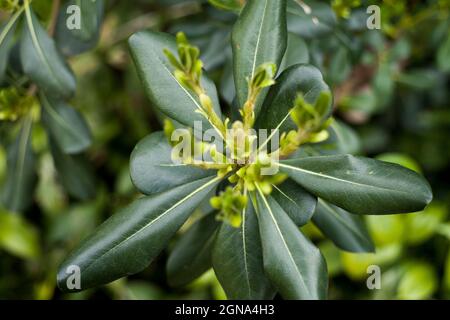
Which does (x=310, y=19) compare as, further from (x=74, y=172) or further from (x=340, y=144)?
(x=74, y=172)

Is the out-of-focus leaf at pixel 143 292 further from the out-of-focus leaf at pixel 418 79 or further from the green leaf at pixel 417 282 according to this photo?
the out-of-focus leaf at pixel 418 79

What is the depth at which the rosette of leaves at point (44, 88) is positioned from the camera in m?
1.11

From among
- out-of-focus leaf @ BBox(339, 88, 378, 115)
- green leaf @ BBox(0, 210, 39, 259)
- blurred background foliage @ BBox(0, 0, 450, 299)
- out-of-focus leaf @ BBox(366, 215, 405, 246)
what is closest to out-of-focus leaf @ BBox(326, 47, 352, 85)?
blurred background foliage @ BBox(0, 0, 450, 299)

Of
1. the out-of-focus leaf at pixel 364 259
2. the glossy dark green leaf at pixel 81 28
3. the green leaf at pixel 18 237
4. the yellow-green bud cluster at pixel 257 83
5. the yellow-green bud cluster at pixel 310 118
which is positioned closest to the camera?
the yellow-green bud cluster at pixel 310 118

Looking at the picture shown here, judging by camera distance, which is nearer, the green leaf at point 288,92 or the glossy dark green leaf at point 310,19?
the green leaf at point 288,92

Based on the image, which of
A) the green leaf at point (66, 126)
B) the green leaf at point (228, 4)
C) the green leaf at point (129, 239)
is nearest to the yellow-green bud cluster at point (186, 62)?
the green leaf at point (129, 239)

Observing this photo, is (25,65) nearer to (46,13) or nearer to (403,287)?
(46,13)

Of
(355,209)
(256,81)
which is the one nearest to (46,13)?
(256,81)

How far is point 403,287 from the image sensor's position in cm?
163

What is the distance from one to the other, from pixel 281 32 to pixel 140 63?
10.6 inches

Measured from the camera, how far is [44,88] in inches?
44.3

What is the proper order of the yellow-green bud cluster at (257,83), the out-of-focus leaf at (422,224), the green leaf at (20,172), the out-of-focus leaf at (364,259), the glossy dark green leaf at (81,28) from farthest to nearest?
the out-of-focus leaf at (422,224), the out-of-focus leaf at (364,259), the green leaf at (20,172), the glossy dark green leaf at (81,28), the yellow-green bud cluster at (257,83)

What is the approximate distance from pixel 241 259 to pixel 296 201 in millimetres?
153

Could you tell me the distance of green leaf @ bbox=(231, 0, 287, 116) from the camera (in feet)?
3.07
